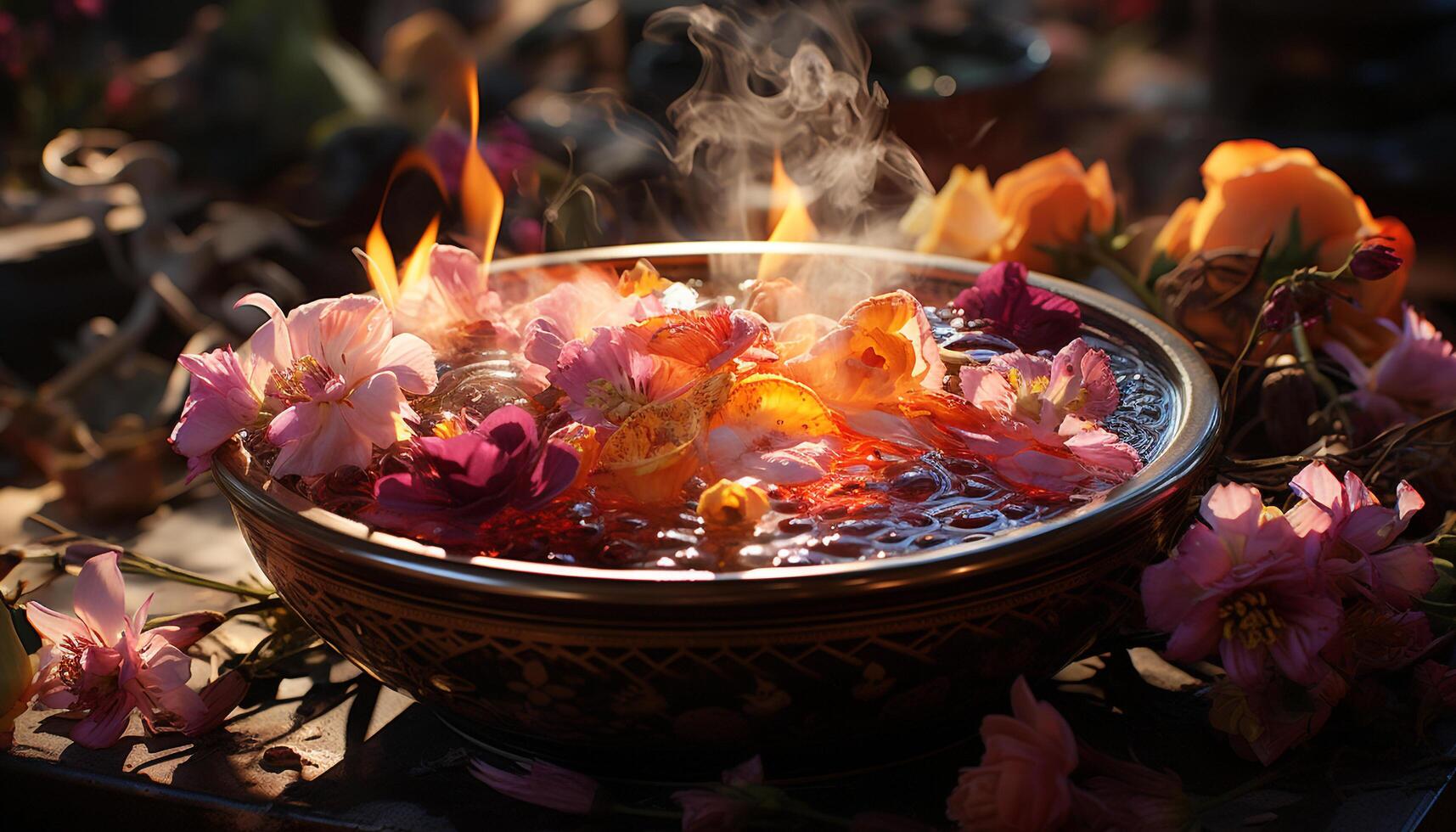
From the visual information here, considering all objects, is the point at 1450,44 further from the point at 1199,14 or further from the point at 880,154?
the point at 880,154

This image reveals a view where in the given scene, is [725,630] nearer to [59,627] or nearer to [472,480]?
[472,480]

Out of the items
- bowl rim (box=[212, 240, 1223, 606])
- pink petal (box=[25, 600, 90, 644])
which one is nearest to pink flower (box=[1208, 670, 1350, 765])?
bowl rim (box=[212, 240, 1223, 606])

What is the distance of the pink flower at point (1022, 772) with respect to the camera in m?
Result: 0.71

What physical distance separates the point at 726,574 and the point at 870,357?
0.70 ft

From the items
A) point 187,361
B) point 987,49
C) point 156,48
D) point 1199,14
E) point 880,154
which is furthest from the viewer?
point 156,48

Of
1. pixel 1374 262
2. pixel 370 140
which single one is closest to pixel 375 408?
pixel 1374 262

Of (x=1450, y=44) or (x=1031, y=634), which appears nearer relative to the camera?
(x=1031, y=634)

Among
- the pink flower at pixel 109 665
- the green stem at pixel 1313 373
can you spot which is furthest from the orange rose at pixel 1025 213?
the pink flower at pixel 109 665

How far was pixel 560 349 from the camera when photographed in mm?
846

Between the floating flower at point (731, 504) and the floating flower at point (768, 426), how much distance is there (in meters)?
0.04

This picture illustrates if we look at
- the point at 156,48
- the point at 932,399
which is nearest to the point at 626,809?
the point at 932,399

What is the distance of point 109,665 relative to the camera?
0.88 metres

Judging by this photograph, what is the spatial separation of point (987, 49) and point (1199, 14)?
95 cm

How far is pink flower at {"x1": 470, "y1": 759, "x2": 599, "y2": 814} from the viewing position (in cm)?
79
